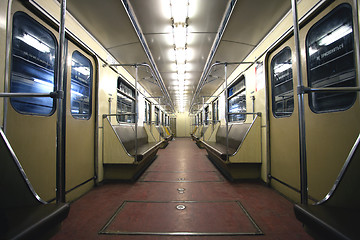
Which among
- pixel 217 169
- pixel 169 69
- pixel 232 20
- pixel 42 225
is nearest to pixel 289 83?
pixel 232 20

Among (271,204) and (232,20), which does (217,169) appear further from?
(232,20)

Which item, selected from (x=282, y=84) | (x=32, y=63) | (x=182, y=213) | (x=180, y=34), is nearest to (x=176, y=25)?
(x=180, y=34)

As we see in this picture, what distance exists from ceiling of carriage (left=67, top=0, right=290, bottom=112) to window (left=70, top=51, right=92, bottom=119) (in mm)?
558

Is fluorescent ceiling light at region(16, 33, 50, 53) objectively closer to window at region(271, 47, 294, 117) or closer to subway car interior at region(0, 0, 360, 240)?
subway car interior at region(0, 0, 360, 240)

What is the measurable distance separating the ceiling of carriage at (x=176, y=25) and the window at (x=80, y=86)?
1.83ft

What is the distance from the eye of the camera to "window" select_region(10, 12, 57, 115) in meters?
1.53

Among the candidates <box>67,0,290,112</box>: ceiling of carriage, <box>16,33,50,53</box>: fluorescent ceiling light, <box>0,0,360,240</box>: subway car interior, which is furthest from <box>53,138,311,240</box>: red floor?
<box>67,0,290,112</box>: ceiling of carriage

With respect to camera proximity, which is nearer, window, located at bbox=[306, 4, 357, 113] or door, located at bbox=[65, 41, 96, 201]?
window, located at bbox=[306, 4, 357, 113]

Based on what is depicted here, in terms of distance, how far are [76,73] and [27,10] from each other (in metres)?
Answer: 0.91

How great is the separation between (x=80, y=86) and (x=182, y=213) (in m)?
2.45

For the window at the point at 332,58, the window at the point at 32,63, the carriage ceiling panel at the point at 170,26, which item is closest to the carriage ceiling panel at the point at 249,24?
the carriage ceiling panel at the point at 170,26

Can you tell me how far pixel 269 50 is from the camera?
2689 millimetres

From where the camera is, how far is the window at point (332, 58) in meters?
1.49

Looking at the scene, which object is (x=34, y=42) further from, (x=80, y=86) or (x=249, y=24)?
(x=249, y=24)
